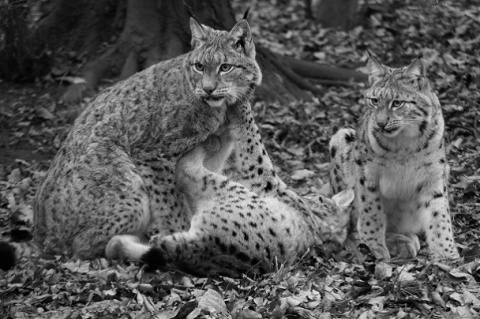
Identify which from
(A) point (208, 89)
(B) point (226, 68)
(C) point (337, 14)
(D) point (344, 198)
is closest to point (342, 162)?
(D) point (344, 198)

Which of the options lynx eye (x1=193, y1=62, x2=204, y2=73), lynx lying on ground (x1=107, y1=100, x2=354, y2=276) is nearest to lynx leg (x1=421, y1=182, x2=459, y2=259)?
lynx lying on ground (x1=107, y1=100, x2=354, y2=276)

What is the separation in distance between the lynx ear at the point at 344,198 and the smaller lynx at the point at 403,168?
8 cm

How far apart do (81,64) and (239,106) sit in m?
3.94

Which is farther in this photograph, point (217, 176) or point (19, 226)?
point (19, 226)

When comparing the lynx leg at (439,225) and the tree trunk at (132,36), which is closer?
the lynx leg at (439,225)

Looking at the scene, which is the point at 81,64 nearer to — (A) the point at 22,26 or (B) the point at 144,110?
(A) the point at 22,26

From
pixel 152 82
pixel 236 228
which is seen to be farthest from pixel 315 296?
pixel 152 82

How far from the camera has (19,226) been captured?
8.10m

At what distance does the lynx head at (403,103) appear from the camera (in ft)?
24.7

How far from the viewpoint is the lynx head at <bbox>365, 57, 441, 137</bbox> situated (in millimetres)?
7523

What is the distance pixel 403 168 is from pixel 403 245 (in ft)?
2.35

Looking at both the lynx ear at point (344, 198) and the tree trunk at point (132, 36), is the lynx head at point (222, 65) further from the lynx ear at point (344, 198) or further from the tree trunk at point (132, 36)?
the tree trunk at point (132, 36)

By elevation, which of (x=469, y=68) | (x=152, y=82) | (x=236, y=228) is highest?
(x=152, y=82)

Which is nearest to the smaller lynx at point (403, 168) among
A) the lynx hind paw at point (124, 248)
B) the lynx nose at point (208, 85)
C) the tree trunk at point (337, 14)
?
the lynx nose at point (208, 85)
